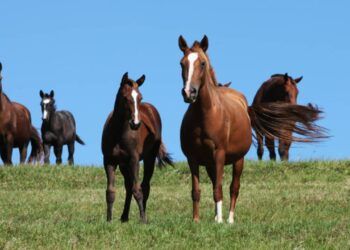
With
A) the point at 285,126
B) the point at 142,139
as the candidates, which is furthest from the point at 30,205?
the point at 285,126

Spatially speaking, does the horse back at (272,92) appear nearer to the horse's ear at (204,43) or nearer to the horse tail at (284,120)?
the horse tail at (284,120)

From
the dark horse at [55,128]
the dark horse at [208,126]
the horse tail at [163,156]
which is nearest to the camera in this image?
the dark horse at [208,126]

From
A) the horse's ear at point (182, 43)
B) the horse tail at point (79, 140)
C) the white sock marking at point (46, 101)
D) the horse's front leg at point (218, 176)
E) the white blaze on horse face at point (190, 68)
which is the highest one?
the horse's ear at point (182, 43)

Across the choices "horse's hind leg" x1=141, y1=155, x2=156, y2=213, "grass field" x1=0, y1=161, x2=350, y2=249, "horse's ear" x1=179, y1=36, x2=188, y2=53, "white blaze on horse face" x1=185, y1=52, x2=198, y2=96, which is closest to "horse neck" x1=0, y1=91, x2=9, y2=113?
"grass field" x1=0, y1=161, x2=350, y2=249

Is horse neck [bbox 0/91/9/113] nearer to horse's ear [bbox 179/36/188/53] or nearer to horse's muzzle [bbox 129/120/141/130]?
horse's muzzle [bbox 129/120/141/130]

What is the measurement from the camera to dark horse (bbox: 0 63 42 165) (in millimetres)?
27656

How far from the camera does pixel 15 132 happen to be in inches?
1114

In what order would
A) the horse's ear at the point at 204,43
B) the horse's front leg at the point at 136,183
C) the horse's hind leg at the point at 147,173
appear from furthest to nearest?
the horse's hind leg at the point at 147,173, the horse's front leg at the point at 136,183, the horse's ear at the point at 204,43

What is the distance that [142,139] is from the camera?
15398 mm

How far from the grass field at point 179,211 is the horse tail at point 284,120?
57.2 inches

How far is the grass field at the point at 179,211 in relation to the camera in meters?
12.0

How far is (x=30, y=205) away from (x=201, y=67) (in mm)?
7098

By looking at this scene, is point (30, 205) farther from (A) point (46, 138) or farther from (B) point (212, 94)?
(A) point (46, 138)

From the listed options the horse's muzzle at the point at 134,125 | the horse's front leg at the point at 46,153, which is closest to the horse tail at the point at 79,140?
the horse's front leg at the point at 46,153
